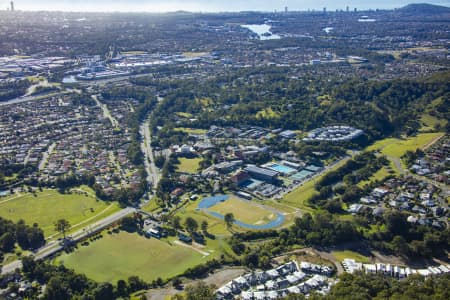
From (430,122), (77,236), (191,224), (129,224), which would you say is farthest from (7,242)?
(430,122)

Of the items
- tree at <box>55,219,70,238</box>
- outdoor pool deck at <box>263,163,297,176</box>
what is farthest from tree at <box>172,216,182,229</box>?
outdoor pool deck at <box>263,163,297,176</box>

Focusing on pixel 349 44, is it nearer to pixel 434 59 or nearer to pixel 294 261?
pixel 434 59

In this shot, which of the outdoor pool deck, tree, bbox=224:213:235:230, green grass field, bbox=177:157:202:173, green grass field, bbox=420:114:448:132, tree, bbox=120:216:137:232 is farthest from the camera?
green grass field, bbox=420:114:448:132

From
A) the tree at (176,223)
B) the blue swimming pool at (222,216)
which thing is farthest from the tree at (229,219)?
the tree at (176,223)

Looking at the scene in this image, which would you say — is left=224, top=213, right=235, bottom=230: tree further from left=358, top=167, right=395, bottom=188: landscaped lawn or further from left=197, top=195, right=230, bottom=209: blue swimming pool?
left=358, top=167, right=395, bottom=188: landscaped lawn

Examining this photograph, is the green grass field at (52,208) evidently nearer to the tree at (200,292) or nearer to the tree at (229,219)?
the tree at (229,219)

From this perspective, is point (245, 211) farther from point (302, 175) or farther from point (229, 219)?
point (302, 175)
